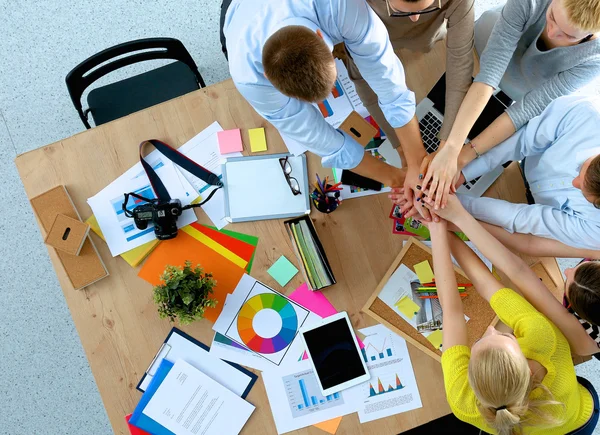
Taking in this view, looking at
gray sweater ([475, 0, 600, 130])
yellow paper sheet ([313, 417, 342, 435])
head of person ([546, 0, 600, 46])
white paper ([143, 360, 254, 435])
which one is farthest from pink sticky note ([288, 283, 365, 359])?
head of person ([546, 0, 600, 46])

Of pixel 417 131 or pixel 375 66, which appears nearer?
pixel 375 66

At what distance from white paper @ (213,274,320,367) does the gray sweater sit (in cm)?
98

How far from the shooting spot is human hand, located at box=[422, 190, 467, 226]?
5.07ft

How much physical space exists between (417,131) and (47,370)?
2.09m

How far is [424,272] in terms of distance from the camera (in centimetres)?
160

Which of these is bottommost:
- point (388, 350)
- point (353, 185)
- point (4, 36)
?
point (388, 350)

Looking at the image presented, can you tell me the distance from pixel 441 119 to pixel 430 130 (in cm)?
5

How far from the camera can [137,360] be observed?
158 centimetres

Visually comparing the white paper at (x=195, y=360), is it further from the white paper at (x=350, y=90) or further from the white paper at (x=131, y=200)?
the white paper at (x=350, y=90)

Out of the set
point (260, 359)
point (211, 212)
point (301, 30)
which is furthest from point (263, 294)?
point (301, 30)

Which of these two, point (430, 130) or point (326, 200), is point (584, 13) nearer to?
point (430, 130)

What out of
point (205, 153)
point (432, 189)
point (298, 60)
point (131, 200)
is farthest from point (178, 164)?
point (432, 189)

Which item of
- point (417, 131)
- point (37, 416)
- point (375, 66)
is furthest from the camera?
point (37, 416)

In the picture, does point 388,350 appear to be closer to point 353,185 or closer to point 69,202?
point 353,185
